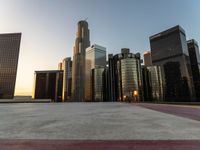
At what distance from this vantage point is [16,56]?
5674 inches

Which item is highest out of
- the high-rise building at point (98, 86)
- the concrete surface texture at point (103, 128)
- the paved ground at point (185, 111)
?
the high-rise building at point (98, 86)

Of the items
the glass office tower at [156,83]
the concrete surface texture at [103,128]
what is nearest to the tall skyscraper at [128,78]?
the glass office tower at [156,83]

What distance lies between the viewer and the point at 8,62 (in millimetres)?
141375

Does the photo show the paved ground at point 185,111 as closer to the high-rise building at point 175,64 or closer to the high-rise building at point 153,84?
the high-rise building at point 153,84

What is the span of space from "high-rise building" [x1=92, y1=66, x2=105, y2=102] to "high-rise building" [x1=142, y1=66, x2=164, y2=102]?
41.2m

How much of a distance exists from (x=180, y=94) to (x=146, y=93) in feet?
90.0

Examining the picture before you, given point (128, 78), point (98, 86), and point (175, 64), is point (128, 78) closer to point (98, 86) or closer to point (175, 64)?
A: point (98, 86)

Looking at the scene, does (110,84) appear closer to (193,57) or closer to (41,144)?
(193,57)

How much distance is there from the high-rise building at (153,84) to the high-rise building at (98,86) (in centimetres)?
4121

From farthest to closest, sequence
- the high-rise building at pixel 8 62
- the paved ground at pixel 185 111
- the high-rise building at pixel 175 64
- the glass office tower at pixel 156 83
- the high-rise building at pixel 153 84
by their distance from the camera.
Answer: the glass office tower at pixel 156 83
the high-rise building at pixel 153 84
the high-rise building at pixel 8 62
the high-rise building at pixel 175 64
the paved ground at pixel 185 111

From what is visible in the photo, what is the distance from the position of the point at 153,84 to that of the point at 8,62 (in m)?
140

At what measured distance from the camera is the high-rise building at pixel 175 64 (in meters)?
127

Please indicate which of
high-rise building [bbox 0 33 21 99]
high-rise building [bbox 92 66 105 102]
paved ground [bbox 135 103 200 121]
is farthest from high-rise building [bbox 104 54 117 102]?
paved ground [bbox 135 103 200 121]

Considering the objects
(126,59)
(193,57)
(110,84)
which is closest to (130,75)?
(126,59)
